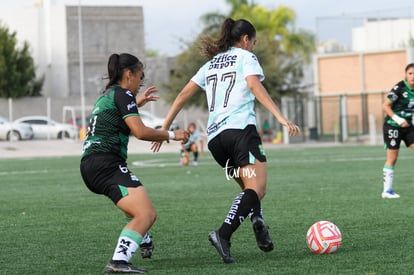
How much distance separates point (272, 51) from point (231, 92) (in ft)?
175

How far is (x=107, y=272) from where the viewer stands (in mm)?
7914

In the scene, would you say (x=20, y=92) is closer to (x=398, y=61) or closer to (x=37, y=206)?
(x=398, y=61)

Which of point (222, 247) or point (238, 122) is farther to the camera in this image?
point (238, 122)

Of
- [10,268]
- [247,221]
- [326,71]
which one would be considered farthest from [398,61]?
[10,268]

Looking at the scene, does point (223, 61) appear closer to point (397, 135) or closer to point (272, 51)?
point (397, 135)

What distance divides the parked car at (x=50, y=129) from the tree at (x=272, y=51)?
651 cm

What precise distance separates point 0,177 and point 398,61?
42142 millimetres

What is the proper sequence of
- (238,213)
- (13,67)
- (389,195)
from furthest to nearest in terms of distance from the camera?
(13,67)
(389,195)
(238,213)

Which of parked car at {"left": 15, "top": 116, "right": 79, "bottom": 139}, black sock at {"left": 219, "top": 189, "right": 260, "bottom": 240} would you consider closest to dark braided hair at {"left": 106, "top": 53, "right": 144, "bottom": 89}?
black sock at {"left": 219, "top": 189, "right": 260, "bottom": 240}

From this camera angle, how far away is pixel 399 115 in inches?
571

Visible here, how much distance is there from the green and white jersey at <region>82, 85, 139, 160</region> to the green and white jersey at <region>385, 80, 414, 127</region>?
7098 millimetres

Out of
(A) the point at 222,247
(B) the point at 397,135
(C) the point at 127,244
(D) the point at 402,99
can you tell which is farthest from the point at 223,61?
(B) the point at 397,135

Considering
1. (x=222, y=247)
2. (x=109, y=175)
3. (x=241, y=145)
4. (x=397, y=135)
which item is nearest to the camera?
(x=109, y=175)

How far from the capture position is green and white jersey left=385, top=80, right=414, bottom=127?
14336 millimetres
